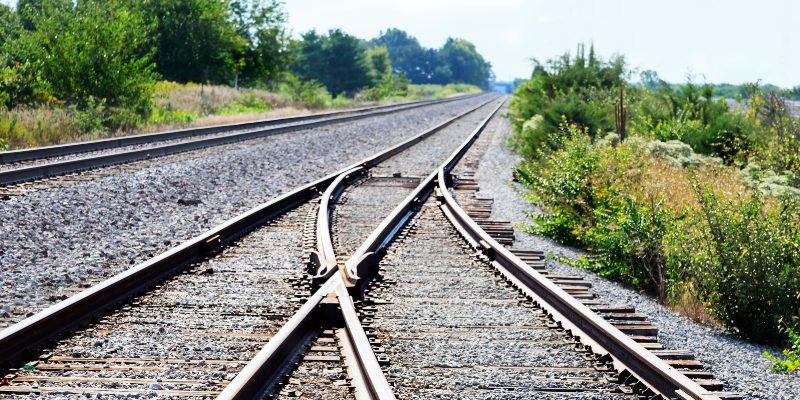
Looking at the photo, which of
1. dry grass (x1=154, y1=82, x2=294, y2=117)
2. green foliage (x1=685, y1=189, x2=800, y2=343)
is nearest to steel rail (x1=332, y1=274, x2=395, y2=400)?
green foliage (x1=685, y1=189, x2=800, y2=343)

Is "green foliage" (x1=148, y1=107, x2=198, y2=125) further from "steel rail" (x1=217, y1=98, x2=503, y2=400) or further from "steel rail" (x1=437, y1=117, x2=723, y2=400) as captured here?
"steel rail" (x1=217, y1=98, x2=503, y2=400)

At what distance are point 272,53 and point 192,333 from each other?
5222cm

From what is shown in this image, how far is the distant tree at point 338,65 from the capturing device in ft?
269

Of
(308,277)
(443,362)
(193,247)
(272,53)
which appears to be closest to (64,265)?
(193,247)

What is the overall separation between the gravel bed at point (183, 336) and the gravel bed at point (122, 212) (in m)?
0.78

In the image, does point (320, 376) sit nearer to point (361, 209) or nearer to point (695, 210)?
point (695, 210)

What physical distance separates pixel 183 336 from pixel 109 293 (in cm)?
98

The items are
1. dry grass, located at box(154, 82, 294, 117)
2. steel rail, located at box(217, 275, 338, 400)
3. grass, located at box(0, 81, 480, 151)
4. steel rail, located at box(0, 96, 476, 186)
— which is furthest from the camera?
dry grass, located at box(154, 82, 294, 117)

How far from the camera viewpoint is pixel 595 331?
5289 mm

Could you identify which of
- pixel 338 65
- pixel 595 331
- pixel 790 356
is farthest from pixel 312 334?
pixel 338 65

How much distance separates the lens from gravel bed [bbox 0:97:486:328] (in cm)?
695

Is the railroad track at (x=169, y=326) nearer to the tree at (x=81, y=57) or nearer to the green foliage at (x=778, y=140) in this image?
the green foliage at (x=778, y=140)

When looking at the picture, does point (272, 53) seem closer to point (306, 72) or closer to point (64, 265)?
point (306, 72)

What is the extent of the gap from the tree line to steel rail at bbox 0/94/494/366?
46.8 ft
